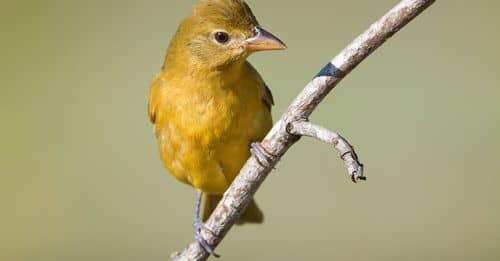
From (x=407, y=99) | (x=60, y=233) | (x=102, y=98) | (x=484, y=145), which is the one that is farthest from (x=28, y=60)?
(x=484, y=145)

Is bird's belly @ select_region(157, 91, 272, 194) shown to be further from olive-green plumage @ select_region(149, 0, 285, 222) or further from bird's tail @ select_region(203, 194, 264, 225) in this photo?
bird's tail @ select_region(203, 194, 264, 225)

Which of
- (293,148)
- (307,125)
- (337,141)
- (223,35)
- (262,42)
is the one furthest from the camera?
(293,148)

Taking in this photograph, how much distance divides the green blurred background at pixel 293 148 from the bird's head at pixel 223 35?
242 centimetres

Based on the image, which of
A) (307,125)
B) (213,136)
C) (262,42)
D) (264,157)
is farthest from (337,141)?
(213,136)

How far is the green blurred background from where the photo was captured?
272 inches

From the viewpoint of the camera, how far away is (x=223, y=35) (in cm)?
465

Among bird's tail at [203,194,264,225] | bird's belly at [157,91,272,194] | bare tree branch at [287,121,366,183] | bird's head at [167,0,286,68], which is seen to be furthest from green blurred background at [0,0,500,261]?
bare tree branch at [287,121,366,183]

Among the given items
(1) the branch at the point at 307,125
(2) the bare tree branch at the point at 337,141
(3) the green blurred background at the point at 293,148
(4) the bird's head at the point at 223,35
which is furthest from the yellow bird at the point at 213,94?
(3) the green blurred background at the point at 293,148

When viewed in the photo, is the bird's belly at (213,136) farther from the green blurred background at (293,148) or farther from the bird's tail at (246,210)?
the green blurred background at (293,148)

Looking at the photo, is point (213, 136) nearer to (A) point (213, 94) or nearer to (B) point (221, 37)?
(A) point (213, 94)

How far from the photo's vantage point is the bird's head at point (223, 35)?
4.57 meters

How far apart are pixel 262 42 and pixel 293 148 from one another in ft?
9.50

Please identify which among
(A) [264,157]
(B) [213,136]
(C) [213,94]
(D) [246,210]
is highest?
(C) [213,94]

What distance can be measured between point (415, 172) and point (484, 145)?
0.61 metres
